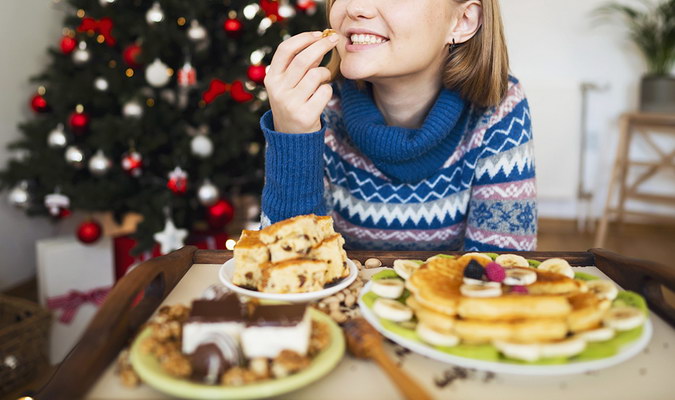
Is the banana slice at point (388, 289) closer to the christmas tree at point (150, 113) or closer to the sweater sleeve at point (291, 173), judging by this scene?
the sweater sleeve at point (291, 173)

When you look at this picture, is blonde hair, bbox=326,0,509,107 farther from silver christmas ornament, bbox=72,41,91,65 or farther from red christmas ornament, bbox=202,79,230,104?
silver christmas ornament, bbox=72,41,91,65

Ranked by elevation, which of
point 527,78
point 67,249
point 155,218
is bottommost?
point 67,249

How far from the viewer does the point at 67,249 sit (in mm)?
2195

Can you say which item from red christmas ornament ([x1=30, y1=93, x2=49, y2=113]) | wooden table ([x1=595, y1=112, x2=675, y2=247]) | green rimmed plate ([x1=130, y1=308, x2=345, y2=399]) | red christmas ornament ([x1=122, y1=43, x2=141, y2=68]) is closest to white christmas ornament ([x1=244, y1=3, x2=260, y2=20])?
red christmas ornament ([x1=122, y1=43, x2=141, y2=68])

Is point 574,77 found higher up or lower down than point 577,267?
higher up

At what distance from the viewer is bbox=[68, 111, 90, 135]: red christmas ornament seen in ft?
6.85

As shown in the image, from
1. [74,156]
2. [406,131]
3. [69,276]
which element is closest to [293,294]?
[406,131]

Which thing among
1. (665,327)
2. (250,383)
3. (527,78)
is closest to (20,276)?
(250,383)

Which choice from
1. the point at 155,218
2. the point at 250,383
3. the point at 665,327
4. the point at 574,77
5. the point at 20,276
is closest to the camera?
the point at 250,383

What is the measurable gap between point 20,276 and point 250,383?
2.35 meters

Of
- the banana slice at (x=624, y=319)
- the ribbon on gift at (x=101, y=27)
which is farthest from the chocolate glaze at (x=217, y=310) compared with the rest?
the ribbon on gift at (x=101, y=27)

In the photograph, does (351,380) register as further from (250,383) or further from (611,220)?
(611,220)

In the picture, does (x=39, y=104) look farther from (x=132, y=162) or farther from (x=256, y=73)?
(x=256, y=73)

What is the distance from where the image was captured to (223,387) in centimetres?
49
